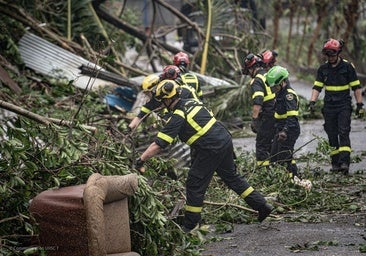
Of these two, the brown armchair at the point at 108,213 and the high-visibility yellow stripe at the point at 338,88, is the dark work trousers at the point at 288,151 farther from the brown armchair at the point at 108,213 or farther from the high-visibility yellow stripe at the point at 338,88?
the brown armchair at the point at 108,213

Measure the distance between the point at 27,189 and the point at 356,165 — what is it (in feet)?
20.4

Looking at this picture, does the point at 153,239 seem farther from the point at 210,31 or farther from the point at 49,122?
the point at 210,31

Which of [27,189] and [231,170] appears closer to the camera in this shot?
[27,189]

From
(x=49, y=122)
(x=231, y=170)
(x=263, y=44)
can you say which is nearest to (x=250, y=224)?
(x=231, y=170)

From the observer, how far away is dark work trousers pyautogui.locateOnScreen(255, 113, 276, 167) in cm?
1081

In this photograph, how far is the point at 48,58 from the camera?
605 inches

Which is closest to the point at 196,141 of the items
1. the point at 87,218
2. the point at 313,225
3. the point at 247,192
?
the point at 247,192

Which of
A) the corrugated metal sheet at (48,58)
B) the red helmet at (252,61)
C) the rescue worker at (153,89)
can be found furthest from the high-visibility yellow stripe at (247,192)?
the corrugated metal sheet at (48,58)

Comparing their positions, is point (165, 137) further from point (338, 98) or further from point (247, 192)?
point (338, 98)

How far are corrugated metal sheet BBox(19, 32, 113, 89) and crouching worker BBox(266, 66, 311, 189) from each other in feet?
18.6

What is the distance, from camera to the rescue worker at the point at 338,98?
1056 cm

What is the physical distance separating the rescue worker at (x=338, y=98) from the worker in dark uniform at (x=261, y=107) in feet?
2.74

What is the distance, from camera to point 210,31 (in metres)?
16.9

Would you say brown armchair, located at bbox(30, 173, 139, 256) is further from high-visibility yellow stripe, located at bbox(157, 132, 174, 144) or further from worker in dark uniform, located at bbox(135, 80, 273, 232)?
worker in dark uniform, located at bbox(135, 80, 273, 232)
